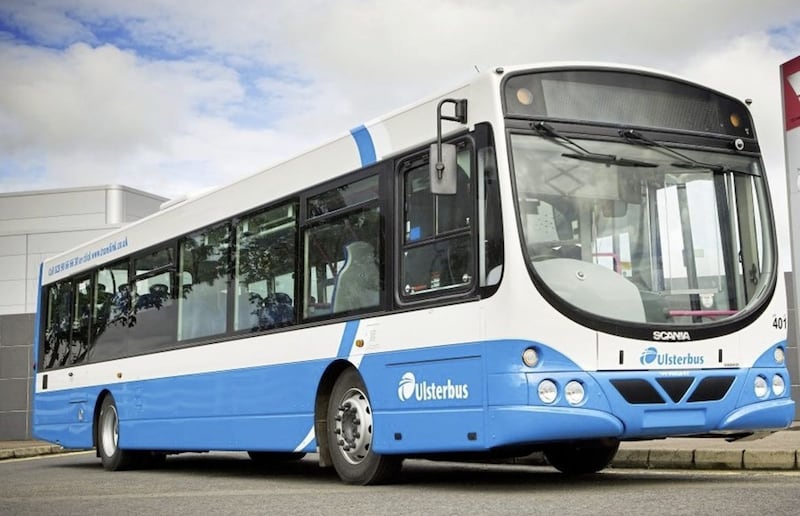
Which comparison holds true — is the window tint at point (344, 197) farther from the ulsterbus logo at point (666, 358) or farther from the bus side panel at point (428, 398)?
the ulsterbus logo at point (666, 358)

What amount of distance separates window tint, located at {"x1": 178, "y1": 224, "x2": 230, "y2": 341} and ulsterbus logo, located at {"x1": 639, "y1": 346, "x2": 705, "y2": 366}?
18.4 feet

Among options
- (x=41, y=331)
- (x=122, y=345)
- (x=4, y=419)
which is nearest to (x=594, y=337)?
(x=122, y=345)

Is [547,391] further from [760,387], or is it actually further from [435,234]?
[760,387]

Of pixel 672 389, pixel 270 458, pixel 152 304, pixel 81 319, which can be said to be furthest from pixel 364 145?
pixel 81 319

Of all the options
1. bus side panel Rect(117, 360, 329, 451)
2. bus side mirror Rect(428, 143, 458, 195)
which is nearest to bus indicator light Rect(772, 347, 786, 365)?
bus side mirror Rect(428, 143, 458, 195)

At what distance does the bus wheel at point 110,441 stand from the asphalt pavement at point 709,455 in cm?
537

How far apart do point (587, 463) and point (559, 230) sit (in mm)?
3268

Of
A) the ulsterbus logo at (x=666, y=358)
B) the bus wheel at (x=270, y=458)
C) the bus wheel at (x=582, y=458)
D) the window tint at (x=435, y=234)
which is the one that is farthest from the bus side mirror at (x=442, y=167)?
the bus wheel at (x=270, y=458)

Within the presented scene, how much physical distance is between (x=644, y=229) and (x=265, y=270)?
451 cm

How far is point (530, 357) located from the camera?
353 inches

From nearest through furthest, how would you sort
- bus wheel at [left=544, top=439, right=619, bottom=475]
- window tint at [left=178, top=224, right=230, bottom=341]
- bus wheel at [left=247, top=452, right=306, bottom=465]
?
bus wheel at [left=544, top=439, right=619, bottom=475] → window tint at [left=178, top=224, right=230, bottom=341] → bus wheel at [left=247, top=452, right=306, bottom=465]

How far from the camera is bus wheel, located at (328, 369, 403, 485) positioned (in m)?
10.5

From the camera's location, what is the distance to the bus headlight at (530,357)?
29.4ft

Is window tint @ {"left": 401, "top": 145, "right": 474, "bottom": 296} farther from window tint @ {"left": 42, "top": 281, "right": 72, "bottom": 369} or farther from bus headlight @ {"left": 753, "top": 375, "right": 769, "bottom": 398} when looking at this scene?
window tint @ {"left": 42, "top": 281, "right": 72, "bottom": 369}
